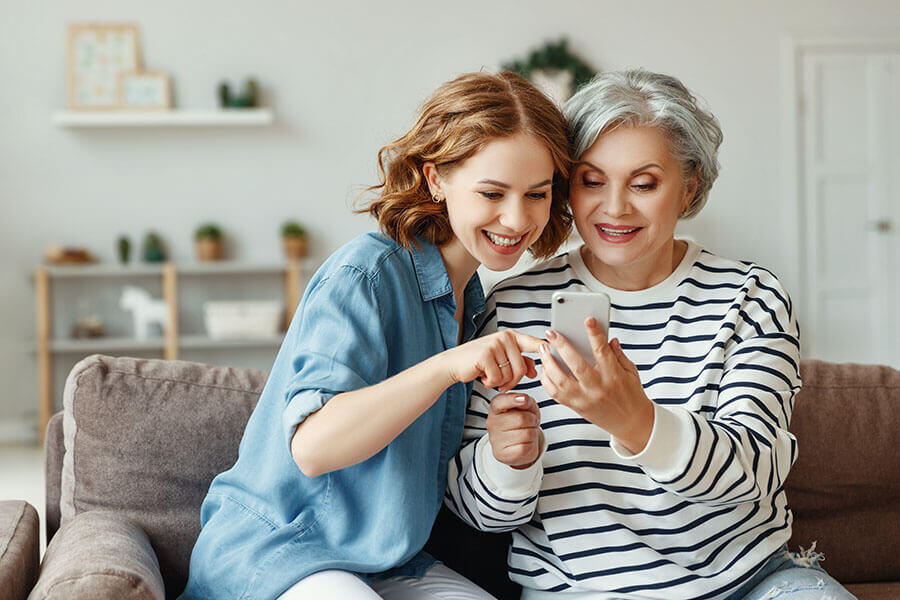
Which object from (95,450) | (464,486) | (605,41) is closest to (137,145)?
(605,41)

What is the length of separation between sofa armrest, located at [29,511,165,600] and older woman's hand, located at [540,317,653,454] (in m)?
0.62

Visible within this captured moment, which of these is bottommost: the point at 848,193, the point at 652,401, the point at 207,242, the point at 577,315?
the point at 652,401

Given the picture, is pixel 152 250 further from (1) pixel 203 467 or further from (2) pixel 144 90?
(1) pixel 203 467

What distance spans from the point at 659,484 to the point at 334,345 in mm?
500

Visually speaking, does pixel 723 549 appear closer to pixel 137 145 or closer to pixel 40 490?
pixel 40 490

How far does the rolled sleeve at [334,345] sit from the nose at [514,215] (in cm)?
22

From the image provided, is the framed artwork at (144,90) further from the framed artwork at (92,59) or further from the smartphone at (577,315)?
the smartphone at (577,315)

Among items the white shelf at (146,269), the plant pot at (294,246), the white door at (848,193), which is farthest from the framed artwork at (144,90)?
the white door at (848,193)

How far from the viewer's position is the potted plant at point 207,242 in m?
5.45

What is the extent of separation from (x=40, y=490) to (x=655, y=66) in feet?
13.8

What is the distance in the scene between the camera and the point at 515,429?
1.37m

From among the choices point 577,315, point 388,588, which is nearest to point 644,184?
point 577,315

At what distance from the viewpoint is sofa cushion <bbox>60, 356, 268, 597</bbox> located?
1632 millimetres

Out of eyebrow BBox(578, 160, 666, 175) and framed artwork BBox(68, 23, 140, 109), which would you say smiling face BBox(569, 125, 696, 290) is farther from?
framed artwork BBox(68, 23, 140, 109)
